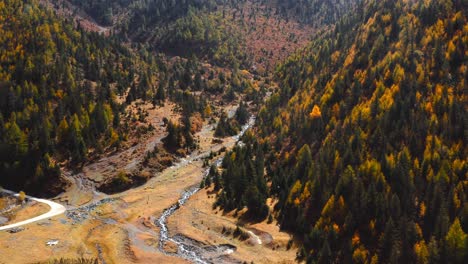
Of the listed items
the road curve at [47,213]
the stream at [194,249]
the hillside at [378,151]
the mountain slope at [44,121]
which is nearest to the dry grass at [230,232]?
the stream at [194,249]

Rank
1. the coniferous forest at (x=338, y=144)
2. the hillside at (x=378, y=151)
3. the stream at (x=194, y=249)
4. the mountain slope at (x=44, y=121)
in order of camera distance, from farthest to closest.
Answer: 1. the mountain slope at (x=44, y=121)
2. the stream at (x=194, y=249)
3. the coniferous forest at (x=338, y=144)
4. the hillside at (x=378, y=151)

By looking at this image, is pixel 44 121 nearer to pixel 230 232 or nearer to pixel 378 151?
pixel 230 232

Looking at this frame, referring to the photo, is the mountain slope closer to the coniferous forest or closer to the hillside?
the coniferous forest

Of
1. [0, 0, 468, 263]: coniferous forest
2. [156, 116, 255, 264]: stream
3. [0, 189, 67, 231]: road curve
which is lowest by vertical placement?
[0, 189, 67, 231]: road curve

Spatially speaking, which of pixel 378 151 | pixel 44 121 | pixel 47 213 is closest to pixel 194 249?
pixel 47 213

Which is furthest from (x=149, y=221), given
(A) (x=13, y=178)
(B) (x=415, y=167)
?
(B) (x=415, y=167)

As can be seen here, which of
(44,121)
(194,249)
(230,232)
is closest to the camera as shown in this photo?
(194,249)

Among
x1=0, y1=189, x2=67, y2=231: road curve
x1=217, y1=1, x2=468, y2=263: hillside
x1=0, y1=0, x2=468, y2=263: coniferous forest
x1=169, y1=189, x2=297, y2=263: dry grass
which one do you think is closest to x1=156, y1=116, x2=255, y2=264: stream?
x1=169, y1=189, x2=297, y2=263: dry grass

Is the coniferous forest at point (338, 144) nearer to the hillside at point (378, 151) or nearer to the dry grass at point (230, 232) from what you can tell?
the hillside at point (378, 151)

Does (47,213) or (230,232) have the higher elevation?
(230,232)

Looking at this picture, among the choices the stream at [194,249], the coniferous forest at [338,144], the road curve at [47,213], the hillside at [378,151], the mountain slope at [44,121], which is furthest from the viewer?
the mountain slope at [44,121]
